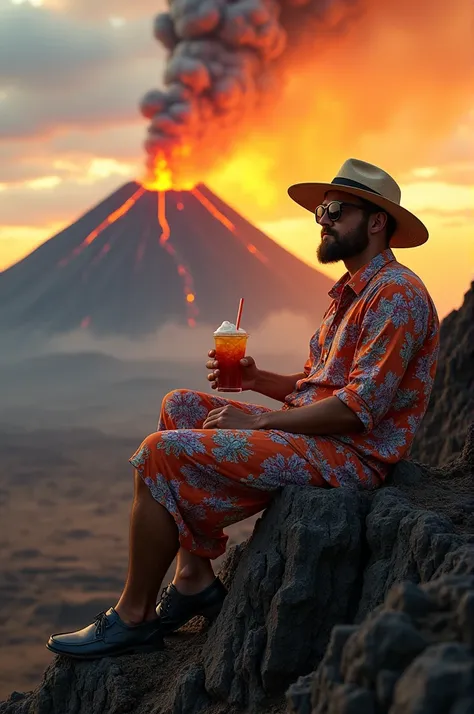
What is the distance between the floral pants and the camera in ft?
11.2

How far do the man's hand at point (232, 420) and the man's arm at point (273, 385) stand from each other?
23.1 inches

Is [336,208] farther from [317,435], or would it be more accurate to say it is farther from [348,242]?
[317,435]

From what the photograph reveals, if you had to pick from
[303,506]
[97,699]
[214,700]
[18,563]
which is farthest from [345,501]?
[18,563]

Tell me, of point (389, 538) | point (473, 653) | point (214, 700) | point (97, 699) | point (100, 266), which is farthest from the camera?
point (100, 266)

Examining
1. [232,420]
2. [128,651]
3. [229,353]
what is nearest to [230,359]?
[229,353]

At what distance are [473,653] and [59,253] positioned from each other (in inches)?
2553

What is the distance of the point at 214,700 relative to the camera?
11.3ft


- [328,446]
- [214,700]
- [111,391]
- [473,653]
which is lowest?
[214,700]

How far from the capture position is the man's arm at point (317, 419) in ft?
11.2

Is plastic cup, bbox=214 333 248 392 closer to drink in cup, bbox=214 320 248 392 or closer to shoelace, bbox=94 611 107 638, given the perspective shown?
drink in cup, bbox=214 320 248 392

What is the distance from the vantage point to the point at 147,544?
11.5 feet

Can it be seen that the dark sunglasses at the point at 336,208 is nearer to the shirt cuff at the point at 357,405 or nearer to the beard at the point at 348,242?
the beard at the point at 348,242

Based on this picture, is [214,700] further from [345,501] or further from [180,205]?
[180,205]

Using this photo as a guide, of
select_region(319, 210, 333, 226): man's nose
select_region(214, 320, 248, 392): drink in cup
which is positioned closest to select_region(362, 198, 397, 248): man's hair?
select_region(319, 210, 333, 226): man's nose
